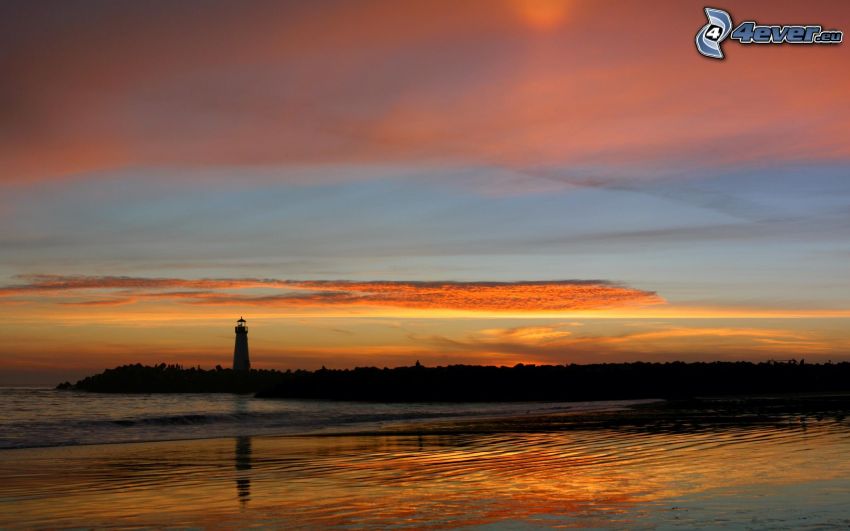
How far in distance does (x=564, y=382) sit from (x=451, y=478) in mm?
48644

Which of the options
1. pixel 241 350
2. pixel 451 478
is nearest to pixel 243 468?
pixel 451 478

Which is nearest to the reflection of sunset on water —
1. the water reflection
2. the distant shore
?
the water reflection

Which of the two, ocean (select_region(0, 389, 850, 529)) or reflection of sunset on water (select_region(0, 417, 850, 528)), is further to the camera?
reflection of sunset on water (select_region(0, 417, 850, 528))

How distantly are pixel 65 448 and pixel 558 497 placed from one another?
51.0ft

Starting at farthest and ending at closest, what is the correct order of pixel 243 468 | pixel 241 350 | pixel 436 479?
1. pixel 241 350
2. pixel 243 468
3. pixel 436 479

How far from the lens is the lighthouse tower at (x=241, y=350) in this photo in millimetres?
83562

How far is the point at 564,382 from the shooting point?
6056cm

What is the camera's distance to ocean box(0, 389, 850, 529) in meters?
9.48

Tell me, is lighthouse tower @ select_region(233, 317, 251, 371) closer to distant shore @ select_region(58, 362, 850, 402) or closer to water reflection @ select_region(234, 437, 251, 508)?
distant shore @ select_region(58, 362, 850, 402)

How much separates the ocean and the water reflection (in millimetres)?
48

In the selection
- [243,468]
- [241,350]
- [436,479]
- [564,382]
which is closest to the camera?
[436,479]

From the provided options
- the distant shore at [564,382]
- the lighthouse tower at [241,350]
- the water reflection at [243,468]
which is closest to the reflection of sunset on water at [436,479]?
the water reflection at [243,468]

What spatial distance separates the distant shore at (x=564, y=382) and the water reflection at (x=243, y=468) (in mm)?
36353

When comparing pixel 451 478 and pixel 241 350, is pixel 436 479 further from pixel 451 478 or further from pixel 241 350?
pixel 241 350
